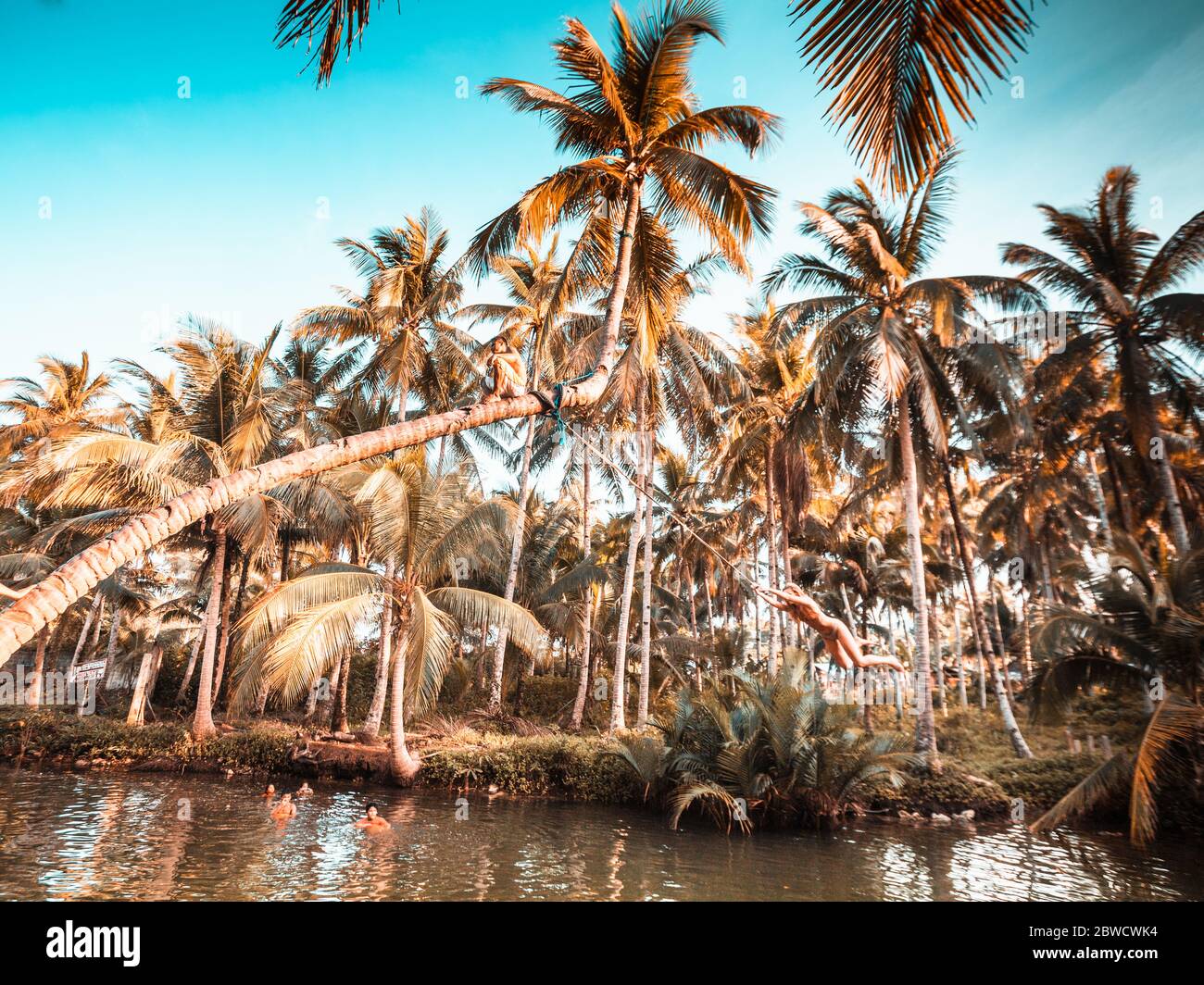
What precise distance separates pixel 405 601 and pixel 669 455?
1373 cm

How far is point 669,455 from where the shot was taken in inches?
989

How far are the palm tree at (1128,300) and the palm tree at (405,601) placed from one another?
53.6ft

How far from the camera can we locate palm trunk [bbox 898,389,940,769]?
1523 centimetres

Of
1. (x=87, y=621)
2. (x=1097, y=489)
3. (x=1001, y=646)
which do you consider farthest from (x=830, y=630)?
(x=87, y=621)

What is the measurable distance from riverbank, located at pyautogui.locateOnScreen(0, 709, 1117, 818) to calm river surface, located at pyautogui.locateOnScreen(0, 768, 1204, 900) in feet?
2.99

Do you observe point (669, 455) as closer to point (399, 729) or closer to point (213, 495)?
point (399, 729)

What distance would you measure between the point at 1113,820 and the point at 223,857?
17290mm

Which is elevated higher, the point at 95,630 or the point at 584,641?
the point at 584,641

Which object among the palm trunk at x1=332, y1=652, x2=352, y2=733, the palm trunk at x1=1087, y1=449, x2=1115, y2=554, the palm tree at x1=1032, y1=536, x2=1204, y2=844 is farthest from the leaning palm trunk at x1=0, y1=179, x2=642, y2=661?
the palm trunk at x1=1087, y1=449, x2=1115, y2=554

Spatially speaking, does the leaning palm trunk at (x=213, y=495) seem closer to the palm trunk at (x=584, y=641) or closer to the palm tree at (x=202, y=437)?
the palm tree at (x=202, y=437)

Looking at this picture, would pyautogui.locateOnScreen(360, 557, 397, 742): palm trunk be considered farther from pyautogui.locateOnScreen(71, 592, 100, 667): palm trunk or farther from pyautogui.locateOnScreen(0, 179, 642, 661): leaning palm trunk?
pyautogui.locateOnScreen(71, 592, 100, 667): palm trunk

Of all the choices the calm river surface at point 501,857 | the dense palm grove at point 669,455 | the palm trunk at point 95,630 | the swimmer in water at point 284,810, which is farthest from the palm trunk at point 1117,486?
the palm trunk at point 95,630

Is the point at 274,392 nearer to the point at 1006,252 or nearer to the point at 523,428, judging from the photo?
the point at 523,428

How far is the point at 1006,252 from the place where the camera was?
17.6 m
